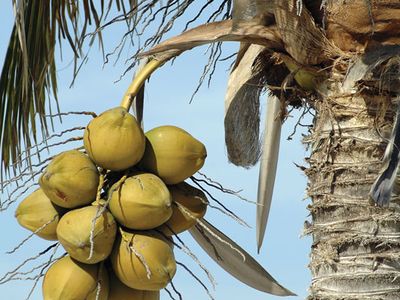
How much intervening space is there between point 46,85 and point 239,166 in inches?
44.0

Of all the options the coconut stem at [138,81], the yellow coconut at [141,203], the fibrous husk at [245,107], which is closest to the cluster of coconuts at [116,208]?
the yellow coconut at [141,203]

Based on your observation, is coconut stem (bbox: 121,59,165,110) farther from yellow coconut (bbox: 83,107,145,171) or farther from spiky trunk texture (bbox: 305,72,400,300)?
spiky trunk texture (bbox: 305,72,400,300)

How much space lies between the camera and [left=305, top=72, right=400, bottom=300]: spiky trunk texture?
121 inches

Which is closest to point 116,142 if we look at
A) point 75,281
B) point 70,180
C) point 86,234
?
point 70,180

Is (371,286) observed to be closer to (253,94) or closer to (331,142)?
(331,142)

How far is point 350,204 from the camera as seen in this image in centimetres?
313

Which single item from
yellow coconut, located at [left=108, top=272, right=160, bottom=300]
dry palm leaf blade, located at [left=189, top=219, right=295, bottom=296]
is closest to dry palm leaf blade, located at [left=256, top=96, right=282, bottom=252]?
dry palm leaf blade, located at [left=189, top=219, right=295, bottom=296]

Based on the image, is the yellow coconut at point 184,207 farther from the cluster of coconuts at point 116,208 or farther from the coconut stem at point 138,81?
the coconut stem at point 138,81

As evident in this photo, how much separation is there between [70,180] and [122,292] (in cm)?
35

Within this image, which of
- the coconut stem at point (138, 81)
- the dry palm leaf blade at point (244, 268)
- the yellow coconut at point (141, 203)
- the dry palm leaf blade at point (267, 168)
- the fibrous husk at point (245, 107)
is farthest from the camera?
the dry palm leaf blade at point (267, 168)

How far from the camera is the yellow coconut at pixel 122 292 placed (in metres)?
2.59

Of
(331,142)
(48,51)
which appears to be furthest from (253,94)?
(48,51)

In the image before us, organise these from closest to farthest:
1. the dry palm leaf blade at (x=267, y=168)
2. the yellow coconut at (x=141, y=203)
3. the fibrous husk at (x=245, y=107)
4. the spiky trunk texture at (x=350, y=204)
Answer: the yellow coconut at (x=141, y=203), the spiky trunk texture at (x=350, y=204), the fibrous husk at (x=245, y=107), the dry palm leaf blade at (x=267, y=168)

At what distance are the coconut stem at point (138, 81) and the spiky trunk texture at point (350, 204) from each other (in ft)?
2.07
